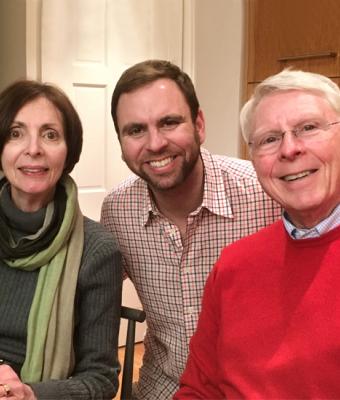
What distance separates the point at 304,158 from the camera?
48.3 inches

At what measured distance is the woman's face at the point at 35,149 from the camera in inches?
64.8

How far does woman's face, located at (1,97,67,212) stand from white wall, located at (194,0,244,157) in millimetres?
2064

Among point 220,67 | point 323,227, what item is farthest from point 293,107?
point 220,67

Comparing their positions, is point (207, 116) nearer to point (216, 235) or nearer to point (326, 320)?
point (216, 235)

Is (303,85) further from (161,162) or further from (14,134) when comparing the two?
(14,134)

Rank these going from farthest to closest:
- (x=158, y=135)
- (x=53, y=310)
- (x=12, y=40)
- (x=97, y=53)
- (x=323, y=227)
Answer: (x=97, y=53), (x=12, y=40), (x=158, y=135), (x=53, y=310), (x=323, y=227)

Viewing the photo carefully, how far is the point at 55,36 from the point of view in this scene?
3.04 metres

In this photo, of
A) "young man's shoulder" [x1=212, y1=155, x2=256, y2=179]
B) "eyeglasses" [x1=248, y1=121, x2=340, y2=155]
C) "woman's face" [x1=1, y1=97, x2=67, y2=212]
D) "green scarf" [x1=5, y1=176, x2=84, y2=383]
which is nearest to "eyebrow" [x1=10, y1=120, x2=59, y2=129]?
"woman's face" [x1=1, y1=97, x2=67, y2=212]

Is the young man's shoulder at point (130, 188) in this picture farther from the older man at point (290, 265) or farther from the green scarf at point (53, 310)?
the older man at point (290, 265)

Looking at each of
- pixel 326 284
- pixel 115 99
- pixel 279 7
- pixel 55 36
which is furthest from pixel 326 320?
pixel 279 7

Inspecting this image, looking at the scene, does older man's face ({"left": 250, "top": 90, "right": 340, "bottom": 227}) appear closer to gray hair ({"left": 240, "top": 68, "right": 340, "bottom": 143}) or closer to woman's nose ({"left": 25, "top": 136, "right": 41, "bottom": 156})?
gray hair ({"left": 240, "top": 68, "right": 340, "bottom": 143})

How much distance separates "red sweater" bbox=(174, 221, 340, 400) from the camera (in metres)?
1.16

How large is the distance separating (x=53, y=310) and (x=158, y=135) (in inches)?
22.2

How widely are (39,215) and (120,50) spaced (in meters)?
1.86
